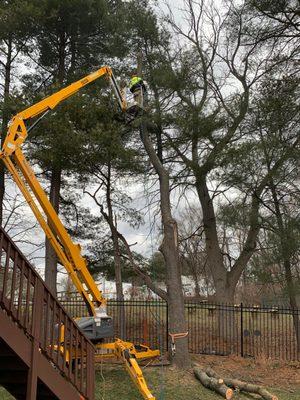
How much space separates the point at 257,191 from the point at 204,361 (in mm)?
6315

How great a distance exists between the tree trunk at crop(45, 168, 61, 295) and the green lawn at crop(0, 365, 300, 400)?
5.07 m

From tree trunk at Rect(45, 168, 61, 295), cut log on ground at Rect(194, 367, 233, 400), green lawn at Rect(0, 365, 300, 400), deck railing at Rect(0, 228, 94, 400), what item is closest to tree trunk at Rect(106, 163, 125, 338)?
tree trunk at Rect(45, 168, 61, 295)

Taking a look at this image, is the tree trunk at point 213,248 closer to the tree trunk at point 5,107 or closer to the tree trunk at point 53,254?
the tree trunk at point 53,254

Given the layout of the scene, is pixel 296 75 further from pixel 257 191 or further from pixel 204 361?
pixel 204 361

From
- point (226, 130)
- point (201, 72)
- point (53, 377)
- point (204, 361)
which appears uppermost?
point (201, 72)

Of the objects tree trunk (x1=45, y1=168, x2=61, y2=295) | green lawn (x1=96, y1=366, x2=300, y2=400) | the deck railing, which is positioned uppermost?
tree trunk (x1=45, y1=168, x2=61, y2=295)

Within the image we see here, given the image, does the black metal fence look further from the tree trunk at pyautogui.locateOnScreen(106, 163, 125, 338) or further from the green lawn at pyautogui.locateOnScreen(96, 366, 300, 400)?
the green lawn at pyautogui.locateOnScreen(96, 366, 300, 400)

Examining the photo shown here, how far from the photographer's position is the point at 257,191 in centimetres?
1659

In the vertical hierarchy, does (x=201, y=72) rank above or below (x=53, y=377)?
above

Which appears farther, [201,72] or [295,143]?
[201,72]

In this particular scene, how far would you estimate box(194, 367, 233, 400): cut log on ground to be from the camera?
10297 mm

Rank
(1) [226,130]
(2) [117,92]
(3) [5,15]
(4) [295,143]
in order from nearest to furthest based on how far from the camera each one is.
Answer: (2) [117,92]
(4) [295,143]
(3) [5,15]
(1) [226,130]

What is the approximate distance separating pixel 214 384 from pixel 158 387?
1.35 m

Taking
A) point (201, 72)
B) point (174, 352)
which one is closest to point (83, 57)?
point (201, 72)
